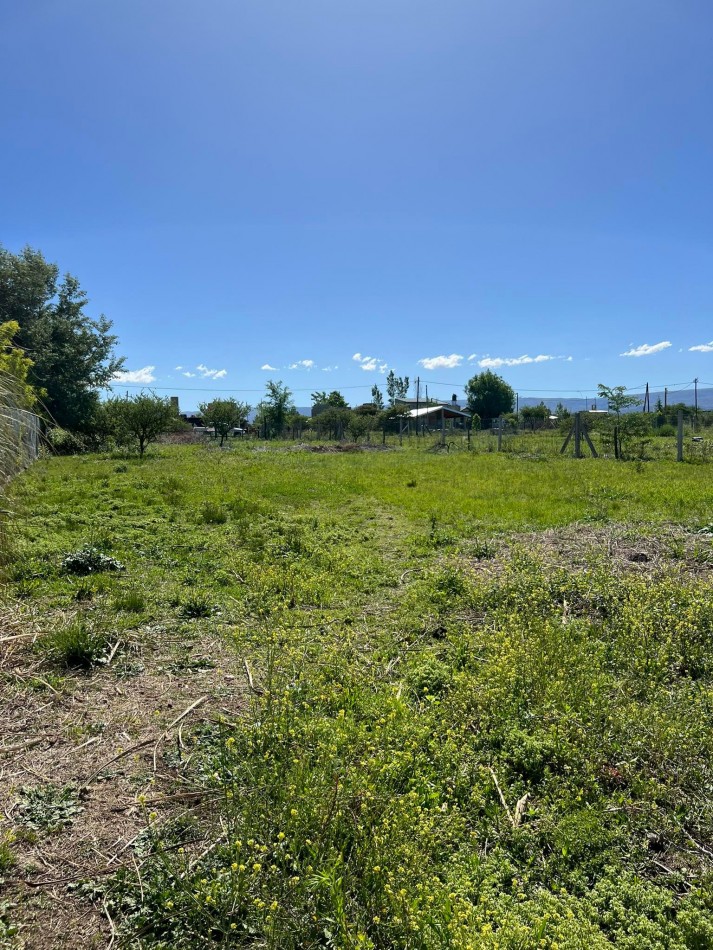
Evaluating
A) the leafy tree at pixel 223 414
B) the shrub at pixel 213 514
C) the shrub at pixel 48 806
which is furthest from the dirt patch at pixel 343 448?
the shrub at pixel 48 806

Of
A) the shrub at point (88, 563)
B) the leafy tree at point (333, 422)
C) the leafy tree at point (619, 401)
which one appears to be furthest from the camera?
the leafy tree at point (333, 422)

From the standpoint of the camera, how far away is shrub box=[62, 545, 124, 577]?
5.64 m

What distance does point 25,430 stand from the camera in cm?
452

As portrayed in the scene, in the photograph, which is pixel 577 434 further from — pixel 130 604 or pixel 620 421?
pixel 130 604

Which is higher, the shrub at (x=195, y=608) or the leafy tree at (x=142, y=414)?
the leafy tree at (x=142, y=414)

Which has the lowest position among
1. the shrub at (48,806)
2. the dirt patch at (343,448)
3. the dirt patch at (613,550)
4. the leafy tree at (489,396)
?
the shrub at (48,806)

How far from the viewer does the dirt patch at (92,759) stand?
1959mm

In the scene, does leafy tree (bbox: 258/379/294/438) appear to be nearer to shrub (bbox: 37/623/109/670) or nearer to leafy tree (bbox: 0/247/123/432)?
leafy tree (bbox: 0/247/123/432)

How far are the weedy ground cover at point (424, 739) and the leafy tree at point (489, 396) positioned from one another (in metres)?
59.3

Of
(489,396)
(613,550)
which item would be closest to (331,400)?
(489,396)

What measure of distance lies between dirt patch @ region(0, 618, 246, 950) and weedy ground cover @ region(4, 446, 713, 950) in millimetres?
63

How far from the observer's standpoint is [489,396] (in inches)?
2532

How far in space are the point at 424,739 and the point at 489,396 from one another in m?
64.5

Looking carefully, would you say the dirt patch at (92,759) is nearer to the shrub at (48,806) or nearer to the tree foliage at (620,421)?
the shrub at (48,806)
